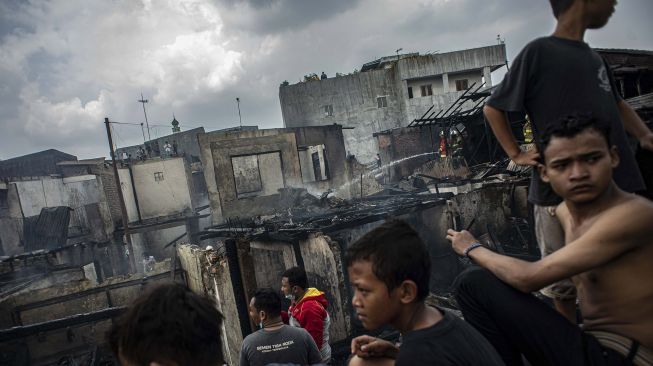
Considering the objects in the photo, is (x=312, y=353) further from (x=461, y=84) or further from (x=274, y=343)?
(x=461, y=84)

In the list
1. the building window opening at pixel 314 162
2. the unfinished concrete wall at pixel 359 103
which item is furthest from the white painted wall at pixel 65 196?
the unfinished concrete wall at pixel 359 103

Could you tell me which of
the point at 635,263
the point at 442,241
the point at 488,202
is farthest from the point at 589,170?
the point at 442,241

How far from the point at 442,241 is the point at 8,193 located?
2589 cm

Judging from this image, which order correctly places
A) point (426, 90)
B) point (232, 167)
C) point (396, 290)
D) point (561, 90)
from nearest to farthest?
point (396, 290)
point (561, 90)
point (232, 167)
point (426, 90)

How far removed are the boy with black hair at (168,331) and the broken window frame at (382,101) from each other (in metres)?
31.6

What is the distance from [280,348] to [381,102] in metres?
30.2

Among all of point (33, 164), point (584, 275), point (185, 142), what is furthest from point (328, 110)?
point (584, 275)

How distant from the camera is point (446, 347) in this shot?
1500mm

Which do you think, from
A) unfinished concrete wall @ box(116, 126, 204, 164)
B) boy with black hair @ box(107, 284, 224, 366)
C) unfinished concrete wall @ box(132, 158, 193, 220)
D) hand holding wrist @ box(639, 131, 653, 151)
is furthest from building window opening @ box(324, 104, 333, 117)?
boy with black hair @ box(107, 284, 224, 366)

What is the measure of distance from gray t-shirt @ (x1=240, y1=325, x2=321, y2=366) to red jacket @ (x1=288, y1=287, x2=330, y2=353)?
0.72 meters

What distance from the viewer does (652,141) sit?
88.1 inches

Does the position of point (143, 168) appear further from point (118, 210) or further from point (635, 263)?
point (635, 263)

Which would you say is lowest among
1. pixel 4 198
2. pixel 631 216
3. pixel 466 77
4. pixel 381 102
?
pixel 631 216

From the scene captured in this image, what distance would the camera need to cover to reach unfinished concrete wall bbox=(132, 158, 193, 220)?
27016 millimetres
